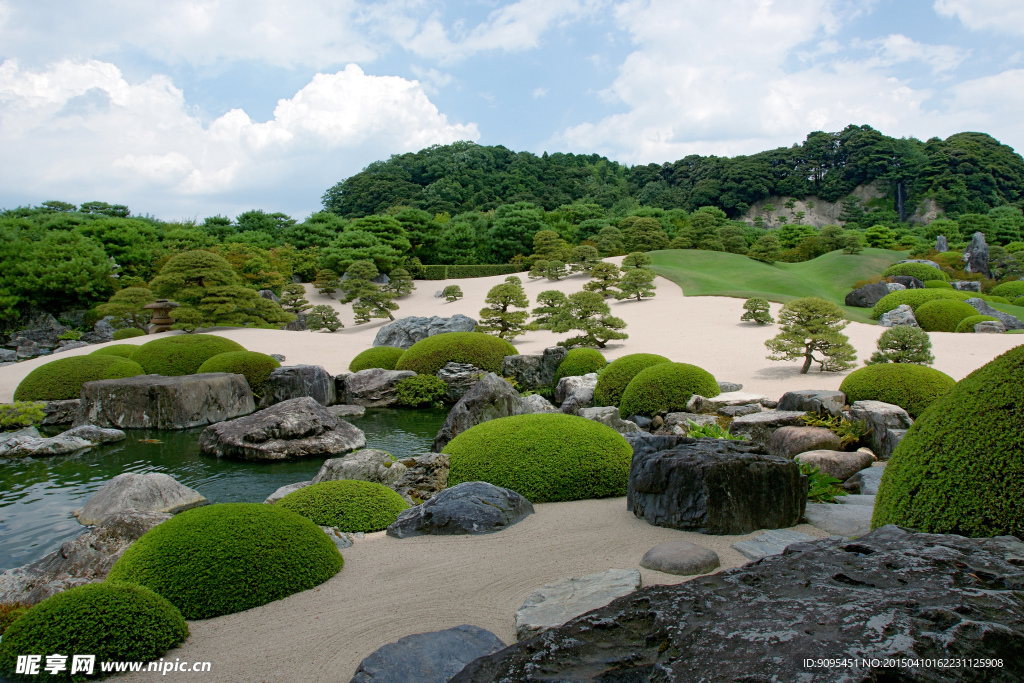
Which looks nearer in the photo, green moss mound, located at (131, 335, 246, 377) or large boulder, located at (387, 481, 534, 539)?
large boulder, located at (387, 481, 534, 539)

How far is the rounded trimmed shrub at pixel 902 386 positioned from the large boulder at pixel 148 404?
1142 cm

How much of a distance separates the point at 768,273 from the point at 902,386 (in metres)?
23.3

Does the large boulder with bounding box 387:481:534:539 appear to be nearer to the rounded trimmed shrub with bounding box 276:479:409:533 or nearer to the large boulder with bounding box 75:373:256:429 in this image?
the rounded trimmed shrub with bounding box 276:479:409:533

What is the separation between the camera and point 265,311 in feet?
75.2

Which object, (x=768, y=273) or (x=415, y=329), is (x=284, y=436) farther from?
(x=768, y=273)

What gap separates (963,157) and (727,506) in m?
64.1

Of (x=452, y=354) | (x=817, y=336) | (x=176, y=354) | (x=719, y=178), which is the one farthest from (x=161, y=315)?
(x=719, y=178)

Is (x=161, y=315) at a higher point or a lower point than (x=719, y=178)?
lower

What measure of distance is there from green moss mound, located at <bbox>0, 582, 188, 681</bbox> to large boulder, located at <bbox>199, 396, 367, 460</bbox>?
636 centimetres

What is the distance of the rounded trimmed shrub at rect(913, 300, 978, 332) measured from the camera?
17859 mm

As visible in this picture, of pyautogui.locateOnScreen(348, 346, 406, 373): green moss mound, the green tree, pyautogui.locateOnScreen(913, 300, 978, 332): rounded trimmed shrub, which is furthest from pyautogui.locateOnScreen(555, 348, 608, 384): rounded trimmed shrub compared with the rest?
pyautogui.locateOnScreen(913, 300, 978, 332): rounded trimmed shrub

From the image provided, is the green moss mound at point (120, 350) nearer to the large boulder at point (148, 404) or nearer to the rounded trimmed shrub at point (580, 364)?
the large boulder at point (148, 404)

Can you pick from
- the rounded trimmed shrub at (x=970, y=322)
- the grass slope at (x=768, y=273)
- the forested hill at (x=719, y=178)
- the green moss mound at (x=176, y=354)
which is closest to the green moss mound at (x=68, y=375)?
the green moss mound at (x=176, y=354)

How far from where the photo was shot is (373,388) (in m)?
13.6
